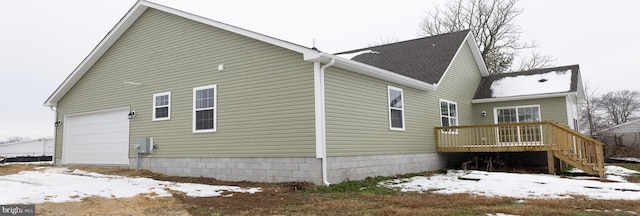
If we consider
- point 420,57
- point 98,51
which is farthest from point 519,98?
point 98,51

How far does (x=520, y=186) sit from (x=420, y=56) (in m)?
7.82

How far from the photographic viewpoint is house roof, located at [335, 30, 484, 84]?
1408 centimetres

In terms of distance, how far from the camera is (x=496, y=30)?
27.5 m

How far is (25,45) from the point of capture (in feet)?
56.2

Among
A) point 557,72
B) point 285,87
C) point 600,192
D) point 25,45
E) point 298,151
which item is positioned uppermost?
point 25,45

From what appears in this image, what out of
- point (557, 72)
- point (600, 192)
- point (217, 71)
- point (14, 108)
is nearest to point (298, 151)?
point (217, 71)

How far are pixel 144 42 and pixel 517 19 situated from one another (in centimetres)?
2375

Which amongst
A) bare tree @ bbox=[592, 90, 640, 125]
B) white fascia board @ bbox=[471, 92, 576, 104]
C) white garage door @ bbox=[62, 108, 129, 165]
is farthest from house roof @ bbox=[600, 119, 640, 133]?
white garage door @ bbox=[62, 108, 129, 165]

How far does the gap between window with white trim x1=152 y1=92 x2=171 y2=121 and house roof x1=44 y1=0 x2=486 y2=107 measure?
2.23 metres

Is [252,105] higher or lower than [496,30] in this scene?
lower

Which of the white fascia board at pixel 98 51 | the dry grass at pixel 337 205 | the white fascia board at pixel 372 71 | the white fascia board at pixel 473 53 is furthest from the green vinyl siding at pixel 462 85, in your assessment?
the white fascia board at pixel 98 51

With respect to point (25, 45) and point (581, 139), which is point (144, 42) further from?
point (581, 139)

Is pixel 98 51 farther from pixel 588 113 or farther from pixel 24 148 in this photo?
pixel 588 113

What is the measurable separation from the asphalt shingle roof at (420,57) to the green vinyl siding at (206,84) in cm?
578
